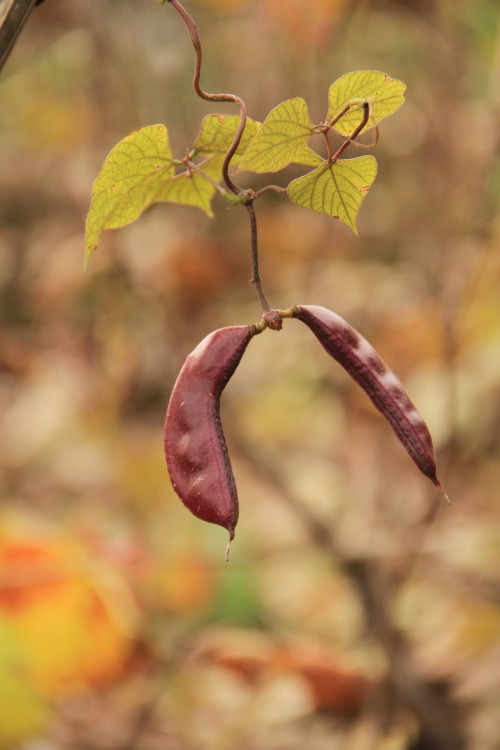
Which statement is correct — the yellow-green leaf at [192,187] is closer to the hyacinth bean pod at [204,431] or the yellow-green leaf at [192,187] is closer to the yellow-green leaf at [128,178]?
the yellow-green leaf at [128,178]

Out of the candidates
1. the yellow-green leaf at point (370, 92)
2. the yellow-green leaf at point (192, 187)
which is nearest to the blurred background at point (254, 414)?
the yellow-green leaf at point (192, 187)

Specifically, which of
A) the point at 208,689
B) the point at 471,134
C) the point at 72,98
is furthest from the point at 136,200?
the point at 72,98

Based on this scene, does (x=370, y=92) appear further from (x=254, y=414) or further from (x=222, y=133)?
(x=254, y=414)

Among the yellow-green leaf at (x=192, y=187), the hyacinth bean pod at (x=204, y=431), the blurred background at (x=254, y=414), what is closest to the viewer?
the hyacinth bean pod at (x=204, y=431)

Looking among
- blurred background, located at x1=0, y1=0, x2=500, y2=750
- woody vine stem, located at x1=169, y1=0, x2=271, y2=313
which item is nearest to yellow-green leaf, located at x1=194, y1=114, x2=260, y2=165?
woody vine stem, located at x1=169, y1=0, x2=271, y2=313

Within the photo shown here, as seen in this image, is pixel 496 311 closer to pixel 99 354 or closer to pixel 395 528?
pixel 395 528
